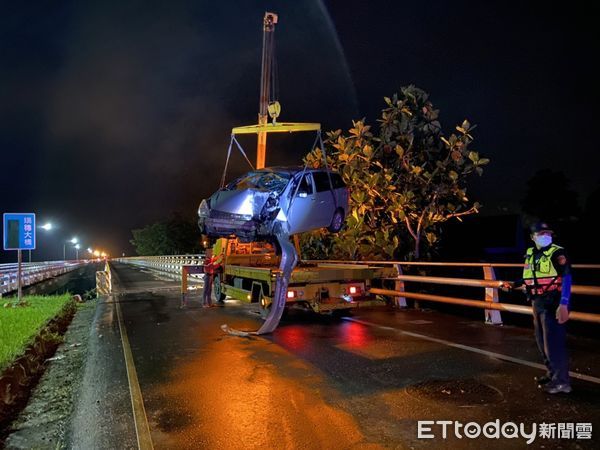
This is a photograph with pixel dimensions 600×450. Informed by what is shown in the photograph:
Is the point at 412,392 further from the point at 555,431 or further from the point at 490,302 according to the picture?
the point at 490,302

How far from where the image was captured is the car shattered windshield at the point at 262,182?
11.1 meters

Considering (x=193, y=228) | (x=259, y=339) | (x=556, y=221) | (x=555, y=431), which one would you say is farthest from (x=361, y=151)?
(x=193, y=228)

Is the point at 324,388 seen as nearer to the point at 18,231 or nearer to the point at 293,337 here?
the point at 293,337

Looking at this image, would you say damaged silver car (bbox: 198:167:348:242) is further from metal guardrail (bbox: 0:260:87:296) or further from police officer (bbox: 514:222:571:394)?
metal guardrail (bbox: 0:260:87:296)

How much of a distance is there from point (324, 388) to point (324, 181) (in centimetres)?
689

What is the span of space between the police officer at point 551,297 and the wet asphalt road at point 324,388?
0.26 metres

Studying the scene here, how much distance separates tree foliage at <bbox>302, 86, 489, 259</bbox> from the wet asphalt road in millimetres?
6976

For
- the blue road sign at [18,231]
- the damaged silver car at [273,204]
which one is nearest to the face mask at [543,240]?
the damaged silver car at [273,204]

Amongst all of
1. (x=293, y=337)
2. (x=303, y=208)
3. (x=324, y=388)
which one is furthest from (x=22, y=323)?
(x=324, y=388)

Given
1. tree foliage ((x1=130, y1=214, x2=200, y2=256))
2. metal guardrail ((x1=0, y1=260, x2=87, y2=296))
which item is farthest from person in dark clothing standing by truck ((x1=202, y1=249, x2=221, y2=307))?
tree foliage ((x1=130, y1=214, x2=200, y2=256))

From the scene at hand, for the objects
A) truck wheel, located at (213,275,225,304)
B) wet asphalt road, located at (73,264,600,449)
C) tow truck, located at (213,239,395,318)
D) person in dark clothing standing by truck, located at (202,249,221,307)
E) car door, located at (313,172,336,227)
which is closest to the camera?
wet asphalt road, located at (73,264,600,449)

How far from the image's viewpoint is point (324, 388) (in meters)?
5.50

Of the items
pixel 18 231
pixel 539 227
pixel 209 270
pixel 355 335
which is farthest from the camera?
pixel 18 231

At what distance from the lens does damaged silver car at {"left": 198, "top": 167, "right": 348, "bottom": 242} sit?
1095cm
